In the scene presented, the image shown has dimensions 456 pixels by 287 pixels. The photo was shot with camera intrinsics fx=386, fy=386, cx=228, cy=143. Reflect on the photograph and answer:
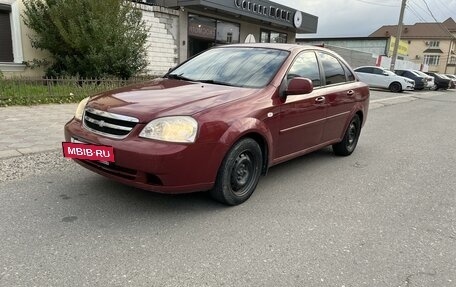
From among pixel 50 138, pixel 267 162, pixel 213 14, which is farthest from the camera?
pixel 213 14

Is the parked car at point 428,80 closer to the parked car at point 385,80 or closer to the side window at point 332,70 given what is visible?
the parked car at point 385,80


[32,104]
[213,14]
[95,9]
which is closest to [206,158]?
[32,104]

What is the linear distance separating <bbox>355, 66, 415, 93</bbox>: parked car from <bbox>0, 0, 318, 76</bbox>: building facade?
614cm

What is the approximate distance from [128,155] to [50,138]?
3498 millimetres

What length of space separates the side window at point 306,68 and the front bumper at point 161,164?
165cm

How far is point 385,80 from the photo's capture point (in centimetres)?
2420


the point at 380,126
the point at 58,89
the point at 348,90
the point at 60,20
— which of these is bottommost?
the point at 380,126

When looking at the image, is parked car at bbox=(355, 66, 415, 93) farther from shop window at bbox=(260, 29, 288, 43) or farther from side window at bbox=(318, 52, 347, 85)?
side window at bbox=(318, 52, 347, 85)

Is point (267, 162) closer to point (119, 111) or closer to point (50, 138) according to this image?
point (119, 111)

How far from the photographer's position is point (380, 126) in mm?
9734

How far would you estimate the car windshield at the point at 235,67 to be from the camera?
4320mm

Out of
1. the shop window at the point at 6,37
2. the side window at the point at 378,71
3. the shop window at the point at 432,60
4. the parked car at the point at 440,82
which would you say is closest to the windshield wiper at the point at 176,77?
the shop window at the point at 6,37

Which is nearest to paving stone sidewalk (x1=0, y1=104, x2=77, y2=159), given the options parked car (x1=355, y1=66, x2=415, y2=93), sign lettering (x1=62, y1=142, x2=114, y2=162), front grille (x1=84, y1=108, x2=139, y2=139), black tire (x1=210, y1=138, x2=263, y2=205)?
sign lettering (x1=62, y1=142, x2=114, y2=162)

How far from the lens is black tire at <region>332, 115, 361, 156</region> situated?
6.09 m
